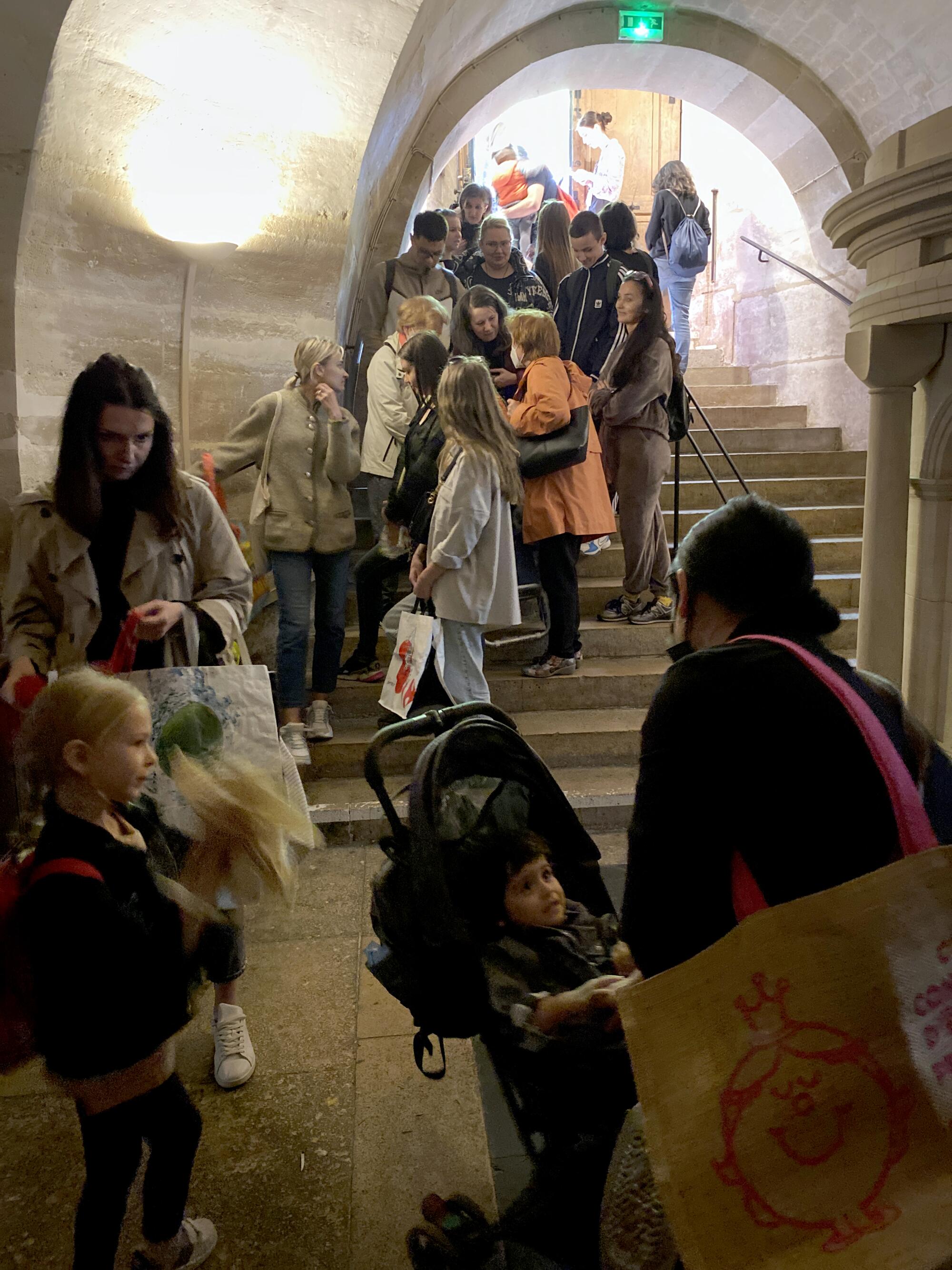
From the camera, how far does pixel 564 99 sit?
14516 mm

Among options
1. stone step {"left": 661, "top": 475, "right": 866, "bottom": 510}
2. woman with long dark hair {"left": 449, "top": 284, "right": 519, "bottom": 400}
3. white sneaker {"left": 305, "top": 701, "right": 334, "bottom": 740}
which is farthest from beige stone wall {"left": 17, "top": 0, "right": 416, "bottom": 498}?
stone step {"left": 661, "top": 475, "right": 866, "bottom": 510}

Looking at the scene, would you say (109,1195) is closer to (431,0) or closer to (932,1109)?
(932,1109)

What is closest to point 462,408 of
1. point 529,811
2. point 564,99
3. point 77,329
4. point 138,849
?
point 77,329

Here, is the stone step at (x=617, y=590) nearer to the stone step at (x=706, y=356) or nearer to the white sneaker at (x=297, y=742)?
the white sneaker at (x=297, y=742)

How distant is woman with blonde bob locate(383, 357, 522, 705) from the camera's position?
150 inches

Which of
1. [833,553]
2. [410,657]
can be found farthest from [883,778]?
[833,553]

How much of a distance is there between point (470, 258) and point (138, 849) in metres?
5.16

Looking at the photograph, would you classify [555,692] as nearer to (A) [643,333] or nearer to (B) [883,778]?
(A) [643,333]

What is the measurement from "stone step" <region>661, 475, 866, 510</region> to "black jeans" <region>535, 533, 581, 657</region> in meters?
2.18

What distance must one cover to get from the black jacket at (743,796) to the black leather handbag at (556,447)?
10.4ft

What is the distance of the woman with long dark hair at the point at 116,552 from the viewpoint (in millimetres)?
2297

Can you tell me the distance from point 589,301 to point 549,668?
2205 millimetres

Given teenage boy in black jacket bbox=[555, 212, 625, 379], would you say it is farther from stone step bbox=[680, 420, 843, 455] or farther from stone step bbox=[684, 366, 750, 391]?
stone step bbox=[684, 366, 750, 391]

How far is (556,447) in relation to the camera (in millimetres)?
4500
